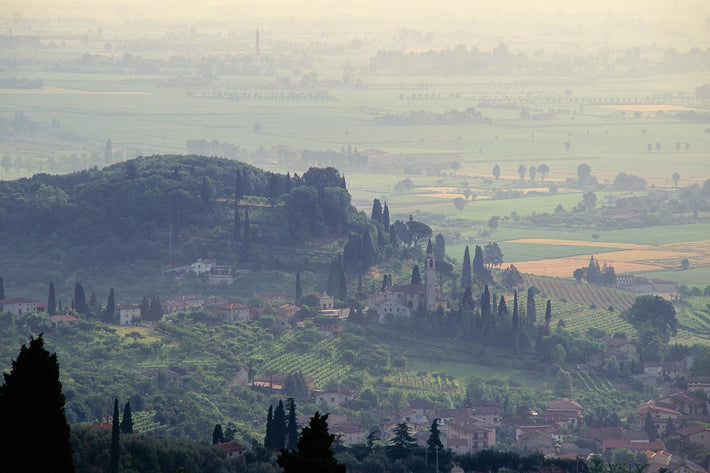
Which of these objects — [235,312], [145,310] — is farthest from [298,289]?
[145,310]

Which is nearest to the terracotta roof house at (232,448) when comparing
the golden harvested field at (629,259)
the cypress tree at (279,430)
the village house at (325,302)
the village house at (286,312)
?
the cypress tree at (279,430)

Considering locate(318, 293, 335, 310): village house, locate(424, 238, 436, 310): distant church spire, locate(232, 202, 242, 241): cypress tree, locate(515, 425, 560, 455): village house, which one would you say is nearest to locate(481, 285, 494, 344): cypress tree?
locate(424, 238, 436, 310): distant church spire

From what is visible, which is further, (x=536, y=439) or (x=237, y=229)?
(x=237, y=229)

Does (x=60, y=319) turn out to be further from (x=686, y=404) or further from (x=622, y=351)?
(x=686, y=404)

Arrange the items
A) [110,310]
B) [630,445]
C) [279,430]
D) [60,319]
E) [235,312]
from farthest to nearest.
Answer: [235,312]
[110,310]
[60,319]
[630,445]
[279,430]

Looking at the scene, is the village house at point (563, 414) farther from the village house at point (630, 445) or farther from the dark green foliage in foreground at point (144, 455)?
the dark green foliage in foreground at point (144, 455)

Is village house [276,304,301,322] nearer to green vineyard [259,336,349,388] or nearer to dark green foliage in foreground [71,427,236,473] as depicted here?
green vineyard [259,336,349,388]

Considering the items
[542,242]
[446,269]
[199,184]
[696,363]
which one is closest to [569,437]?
[696,363]
